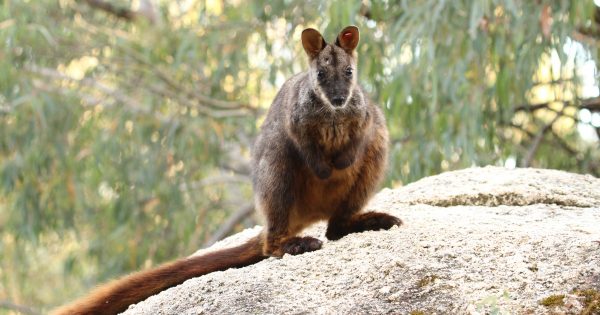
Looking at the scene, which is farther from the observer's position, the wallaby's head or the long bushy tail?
the wallaby's head

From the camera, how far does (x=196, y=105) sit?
1067 cm

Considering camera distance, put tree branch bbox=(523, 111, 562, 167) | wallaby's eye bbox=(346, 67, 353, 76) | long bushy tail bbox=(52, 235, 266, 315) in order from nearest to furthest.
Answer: long bushy tail bbox=(52, 235, 266, 315) → wallaby's eye bbox=(346, 67, 353, 76) → tree branch bbox=(523, 111, 562, 167)

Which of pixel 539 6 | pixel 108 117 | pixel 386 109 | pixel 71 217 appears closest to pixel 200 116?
pixel 108 117

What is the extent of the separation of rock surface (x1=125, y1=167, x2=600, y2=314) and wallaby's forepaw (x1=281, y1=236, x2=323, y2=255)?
82 millimetres

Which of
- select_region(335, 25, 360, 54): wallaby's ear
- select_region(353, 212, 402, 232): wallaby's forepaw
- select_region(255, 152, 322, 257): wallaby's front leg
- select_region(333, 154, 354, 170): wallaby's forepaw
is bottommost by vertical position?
select_region(353, 212, 402, 232): wallaby's forepaw

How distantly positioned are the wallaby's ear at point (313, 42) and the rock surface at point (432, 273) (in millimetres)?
861

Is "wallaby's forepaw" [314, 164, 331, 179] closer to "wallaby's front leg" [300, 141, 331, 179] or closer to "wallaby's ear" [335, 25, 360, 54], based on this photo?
"wallaby's front leg" [300, 141, 331, 179]

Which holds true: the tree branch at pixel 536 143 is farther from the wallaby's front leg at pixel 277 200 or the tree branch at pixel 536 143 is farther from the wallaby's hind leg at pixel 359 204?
the wallaby's front leg at pixel 277 200

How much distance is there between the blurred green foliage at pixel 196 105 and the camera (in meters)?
7.91

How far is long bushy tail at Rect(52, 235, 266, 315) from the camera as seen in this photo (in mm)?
4281

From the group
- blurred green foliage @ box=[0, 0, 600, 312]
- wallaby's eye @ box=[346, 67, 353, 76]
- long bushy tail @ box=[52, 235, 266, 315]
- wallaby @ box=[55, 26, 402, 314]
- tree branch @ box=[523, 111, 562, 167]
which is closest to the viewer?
long bushy tail @ box=[52, 235, 266, 315]

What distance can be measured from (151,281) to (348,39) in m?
1.39

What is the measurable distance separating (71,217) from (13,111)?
1373 millimetres

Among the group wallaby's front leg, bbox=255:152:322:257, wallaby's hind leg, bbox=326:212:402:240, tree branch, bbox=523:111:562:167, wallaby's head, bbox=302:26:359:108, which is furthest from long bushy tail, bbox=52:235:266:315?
tree branch, bbox=523:111:562:167
